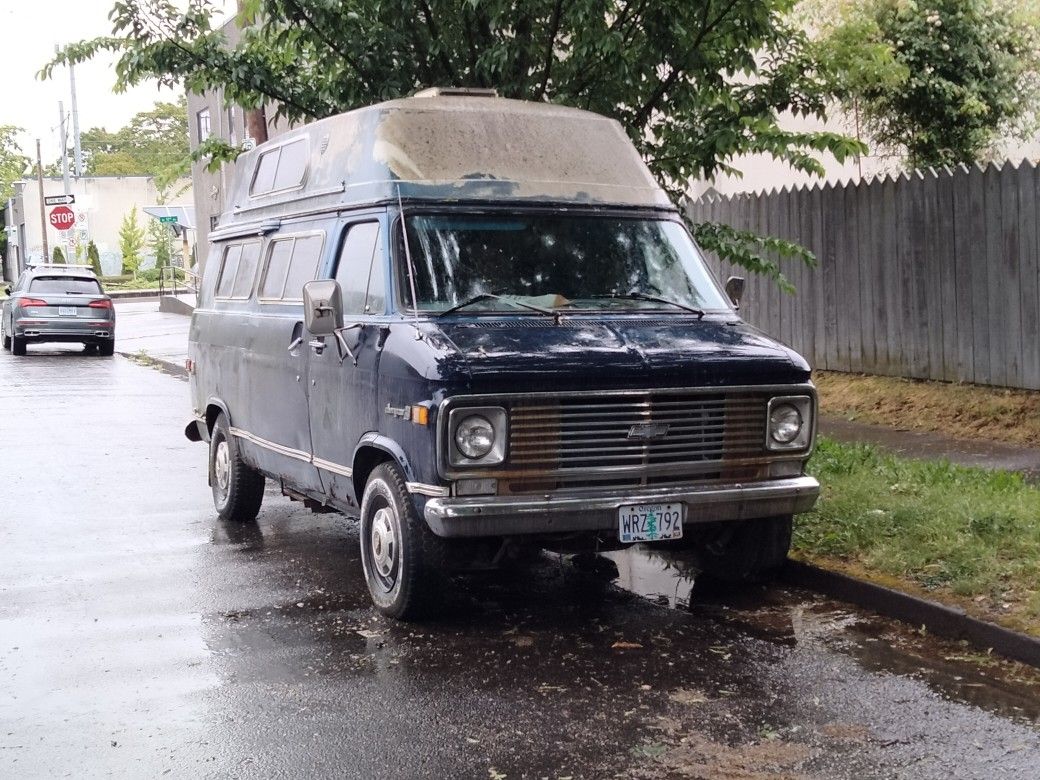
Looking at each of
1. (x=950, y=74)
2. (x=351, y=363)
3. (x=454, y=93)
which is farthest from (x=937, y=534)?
(x=950, y=74)

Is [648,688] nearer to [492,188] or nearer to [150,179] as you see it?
[492,188]

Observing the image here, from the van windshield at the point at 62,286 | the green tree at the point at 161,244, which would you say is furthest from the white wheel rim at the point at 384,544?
the green tree at the point at 161,244

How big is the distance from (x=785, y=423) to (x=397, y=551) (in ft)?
6.74

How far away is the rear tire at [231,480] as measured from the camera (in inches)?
372

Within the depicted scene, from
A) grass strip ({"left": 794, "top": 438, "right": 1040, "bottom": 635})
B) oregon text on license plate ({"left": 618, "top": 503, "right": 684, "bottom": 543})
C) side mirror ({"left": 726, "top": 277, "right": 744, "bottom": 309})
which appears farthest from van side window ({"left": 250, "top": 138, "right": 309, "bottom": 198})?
grass strip ({"left": 794, "top": 438, "right": 1040, "bottom": 635})

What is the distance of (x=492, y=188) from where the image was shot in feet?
24.3

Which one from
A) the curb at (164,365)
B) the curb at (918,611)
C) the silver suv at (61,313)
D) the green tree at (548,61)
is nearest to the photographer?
the curb at (918,611)

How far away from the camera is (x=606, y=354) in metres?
6.41

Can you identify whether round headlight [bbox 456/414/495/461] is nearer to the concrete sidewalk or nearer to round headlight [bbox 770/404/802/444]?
round headlight [bbox 770/404/802/444]

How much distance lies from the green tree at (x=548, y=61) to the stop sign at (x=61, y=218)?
28498mm

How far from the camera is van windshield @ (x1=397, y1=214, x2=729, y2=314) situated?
277 inches

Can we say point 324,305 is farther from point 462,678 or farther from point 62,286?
point 62,286

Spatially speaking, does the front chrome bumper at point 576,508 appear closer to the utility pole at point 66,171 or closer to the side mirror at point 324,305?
the side mirror at point 324,305

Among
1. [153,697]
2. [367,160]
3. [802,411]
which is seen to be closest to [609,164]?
[367,160]
